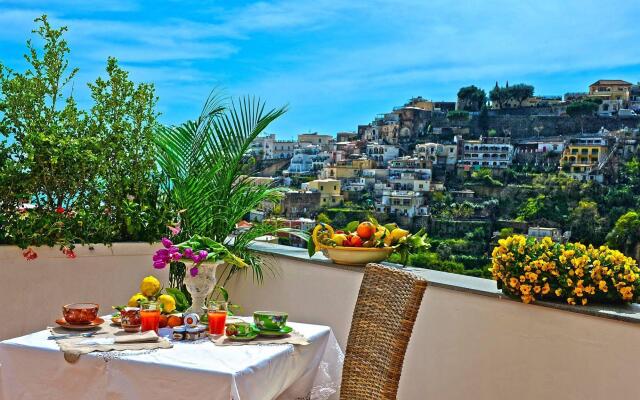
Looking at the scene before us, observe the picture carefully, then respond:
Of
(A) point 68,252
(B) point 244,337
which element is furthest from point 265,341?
(A) point 68,252

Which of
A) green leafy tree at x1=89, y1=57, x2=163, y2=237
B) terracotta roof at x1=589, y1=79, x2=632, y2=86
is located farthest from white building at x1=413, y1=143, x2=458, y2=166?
green leafy tree at x1=89, y1=57, x2=163, y2=237

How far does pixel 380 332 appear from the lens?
1986 millimetres

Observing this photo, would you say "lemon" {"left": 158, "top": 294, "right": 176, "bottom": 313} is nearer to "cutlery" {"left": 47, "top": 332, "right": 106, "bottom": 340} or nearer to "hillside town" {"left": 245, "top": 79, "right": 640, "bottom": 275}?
"cutlery" {"left": 47, "top": 332, "right": 106, "bottom": 340}

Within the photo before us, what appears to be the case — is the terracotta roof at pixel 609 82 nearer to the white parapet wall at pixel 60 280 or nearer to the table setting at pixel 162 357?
the white parapet wall at pixel 60 280

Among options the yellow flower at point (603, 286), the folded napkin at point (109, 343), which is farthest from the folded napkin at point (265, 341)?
the yellow flower at point (603, 286)

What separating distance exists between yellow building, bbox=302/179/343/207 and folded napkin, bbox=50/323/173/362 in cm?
521

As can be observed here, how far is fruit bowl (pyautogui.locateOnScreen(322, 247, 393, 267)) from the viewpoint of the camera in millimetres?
3094

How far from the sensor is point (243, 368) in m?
1.59

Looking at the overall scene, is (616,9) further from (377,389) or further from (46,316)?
(46,316)

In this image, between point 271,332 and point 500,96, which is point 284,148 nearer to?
point 271,332

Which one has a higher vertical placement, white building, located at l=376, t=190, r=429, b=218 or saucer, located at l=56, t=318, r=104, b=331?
white building, located at l=376, t=190, r=429, b=218

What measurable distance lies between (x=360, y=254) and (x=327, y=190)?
5.32 meters

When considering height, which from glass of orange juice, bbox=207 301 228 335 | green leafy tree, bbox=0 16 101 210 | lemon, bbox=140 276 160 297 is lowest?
glass of orange juice, bbox=207 301 228 335

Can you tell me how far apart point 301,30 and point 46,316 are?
13.7 ft
